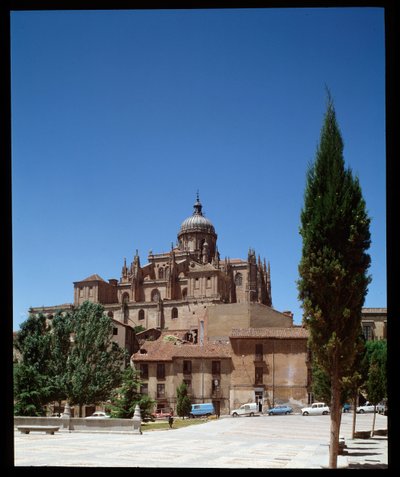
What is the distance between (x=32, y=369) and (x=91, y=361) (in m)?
5.36

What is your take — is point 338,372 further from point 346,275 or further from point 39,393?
point 39,393

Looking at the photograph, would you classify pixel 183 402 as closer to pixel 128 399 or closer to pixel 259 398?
pixel 259 398

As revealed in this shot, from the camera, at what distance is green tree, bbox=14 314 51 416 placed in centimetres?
3306

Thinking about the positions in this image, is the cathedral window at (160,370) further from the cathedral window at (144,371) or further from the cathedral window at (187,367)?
the cathedral window at (187,367)

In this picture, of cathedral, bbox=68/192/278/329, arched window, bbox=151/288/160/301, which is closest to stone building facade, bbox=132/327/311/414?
cathedral, bbox=68/192/278/329

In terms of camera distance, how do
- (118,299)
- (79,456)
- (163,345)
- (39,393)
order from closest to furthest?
(79,456)
(39,393)
(163,345)
(118,299)

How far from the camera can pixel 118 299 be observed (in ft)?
310

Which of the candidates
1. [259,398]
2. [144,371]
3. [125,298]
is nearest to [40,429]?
[259,398]

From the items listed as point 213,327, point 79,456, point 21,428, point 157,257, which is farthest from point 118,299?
point 79,456

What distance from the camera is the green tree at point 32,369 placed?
3306cm

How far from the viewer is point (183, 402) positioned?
39.9 m

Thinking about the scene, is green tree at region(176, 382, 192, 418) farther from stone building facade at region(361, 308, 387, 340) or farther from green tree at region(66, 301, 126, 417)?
stone building facade at region(361, 308, 387, 340)

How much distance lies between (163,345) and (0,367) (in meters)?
40.7

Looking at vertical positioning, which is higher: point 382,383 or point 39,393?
point 382,383
